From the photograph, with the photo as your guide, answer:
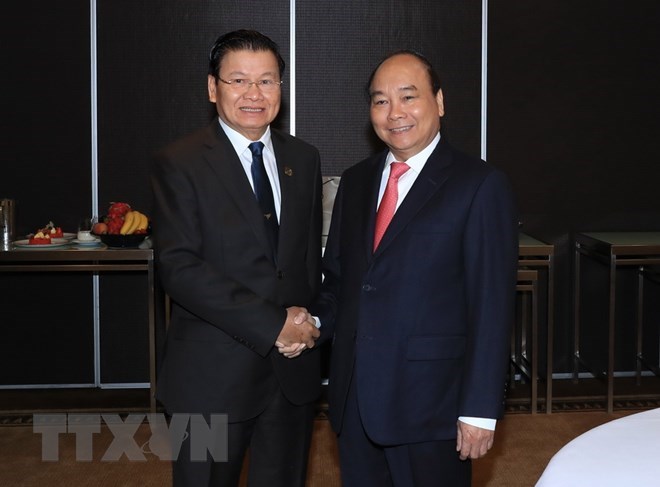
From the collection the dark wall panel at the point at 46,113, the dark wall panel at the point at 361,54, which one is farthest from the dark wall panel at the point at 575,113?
the dark wall panel at the point at 46,113

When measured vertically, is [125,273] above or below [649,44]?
below

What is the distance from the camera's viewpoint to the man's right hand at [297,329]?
220 cm

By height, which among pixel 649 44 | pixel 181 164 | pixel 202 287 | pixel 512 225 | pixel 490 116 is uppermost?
pixel 649 44

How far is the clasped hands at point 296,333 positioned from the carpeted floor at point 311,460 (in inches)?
54.6

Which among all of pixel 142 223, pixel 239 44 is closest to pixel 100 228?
pixel 142 223

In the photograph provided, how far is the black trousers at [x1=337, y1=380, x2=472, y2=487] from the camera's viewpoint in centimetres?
217

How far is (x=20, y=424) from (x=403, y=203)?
275 centimetres

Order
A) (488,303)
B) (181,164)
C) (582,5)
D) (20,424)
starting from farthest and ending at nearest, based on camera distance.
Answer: (582,5) < (20,424) < (181,164) < (488,303)

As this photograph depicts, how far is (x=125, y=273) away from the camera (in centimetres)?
473

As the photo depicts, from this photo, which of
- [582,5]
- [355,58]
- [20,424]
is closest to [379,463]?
[20,424]

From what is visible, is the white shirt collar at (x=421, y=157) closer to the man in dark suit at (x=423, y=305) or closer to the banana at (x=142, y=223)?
the man in dark suit at (x=423, y=305)

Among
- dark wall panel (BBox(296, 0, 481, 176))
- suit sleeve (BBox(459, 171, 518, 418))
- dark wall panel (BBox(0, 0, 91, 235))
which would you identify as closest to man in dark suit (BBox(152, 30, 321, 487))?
suit sleeve (BBox(459, 171, 518, 418))

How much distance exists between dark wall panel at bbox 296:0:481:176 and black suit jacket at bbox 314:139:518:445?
2544 millimetres

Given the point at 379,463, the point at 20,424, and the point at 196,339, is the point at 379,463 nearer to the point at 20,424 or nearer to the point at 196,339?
the point at 196,339
